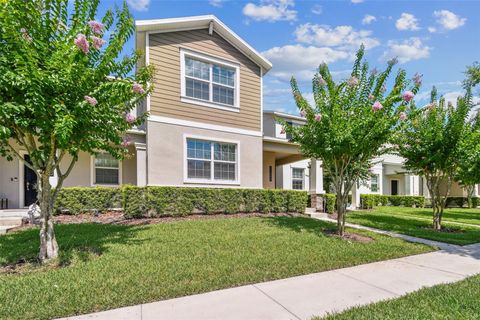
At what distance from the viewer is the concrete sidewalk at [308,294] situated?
354 centimetres

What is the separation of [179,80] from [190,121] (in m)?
1.63

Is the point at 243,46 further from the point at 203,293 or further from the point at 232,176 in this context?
the point at 203,293

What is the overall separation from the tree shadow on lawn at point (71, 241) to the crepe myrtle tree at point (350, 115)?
5592mm

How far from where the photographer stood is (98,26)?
4922 millimetres

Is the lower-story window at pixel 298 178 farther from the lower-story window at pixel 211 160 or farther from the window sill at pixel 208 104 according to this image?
the window sill at pixel 208 104

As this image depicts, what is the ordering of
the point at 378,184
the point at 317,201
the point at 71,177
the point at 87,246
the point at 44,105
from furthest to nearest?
the point at 378,184 → the point at 317,201 → the point at 71,177 → the point at 87,246 → the point at 44,105

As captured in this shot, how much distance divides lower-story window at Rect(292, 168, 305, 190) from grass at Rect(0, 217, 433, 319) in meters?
10.4

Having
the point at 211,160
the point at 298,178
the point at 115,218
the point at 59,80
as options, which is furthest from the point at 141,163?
the point at 298,178

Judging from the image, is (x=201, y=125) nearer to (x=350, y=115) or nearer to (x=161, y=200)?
(x=161, y=200)

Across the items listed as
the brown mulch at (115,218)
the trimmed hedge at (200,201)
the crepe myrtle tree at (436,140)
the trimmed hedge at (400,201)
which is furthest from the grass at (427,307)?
the trimmed hedge at (400,201)

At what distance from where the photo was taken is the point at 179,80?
11281 millimetres

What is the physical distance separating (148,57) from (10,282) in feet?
27.8

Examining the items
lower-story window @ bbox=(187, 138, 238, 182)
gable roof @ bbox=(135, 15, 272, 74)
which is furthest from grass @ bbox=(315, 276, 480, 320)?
gable roof @ bbox=(135, 15, 272, 74)

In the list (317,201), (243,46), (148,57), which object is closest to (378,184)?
(317,201)
